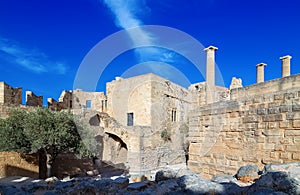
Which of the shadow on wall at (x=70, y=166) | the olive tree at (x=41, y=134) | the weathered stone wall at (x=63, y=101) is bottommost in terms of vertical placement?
the shadow on wall at (x=70, y=166)

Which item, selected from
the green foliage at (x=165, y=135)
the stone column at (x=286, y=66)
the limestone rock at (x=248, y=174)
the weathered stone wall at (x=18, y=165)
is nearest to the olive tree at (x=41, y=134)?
the weathered stone wall at (x=18, y=165)

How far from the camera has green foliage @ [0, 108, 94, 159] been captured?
10281 mm

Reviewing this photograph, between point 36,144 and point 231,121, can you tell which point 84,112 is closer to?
point 36,144

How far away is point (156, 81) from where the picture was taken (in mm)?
18312

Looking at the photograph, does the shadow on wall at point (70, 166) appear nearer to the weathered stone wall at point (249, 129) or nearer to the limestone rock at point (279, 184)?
the weathered stone wall at point (249, 129)

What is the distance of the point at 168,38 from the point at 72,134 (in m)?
7.53

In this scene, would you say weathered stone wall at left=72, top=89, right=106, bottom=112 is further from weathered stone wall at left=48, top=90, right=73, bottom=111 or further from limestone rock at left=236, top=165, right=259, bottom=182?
limestone rock at left=236, top=165, right=259, bottom=182

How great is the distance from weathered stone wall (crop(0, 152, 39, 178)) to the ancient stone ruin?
343 centimetres

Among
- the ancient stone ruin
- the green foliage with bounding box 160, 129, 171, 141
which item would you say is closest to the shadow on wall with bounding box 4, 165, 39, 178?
the ancient stone ruin

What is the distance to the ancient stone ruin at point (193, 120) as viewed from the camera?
4.27 meters

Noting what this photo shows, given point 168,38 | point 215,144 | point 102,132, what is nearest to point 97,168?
point 102,132

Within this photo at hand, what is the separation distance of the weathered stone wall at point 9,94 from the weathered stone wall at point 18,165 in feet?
19.9

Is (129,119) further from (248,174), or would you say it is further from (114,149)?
(248,174)

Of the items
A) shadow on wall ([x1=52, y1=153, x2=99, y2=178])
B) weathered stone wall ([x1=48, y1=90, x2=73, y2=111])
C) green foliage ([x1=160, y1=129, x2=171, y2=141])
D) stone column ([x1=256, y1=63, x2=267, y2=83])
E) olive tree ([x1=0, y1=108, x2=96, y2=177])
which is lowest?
shadow on wall ([x1=52, y1=153, x2=99, y2=178])
